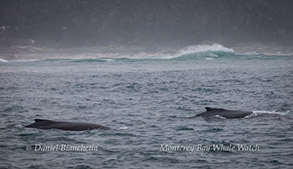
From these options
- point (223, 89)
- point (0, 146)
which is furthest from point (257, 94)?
point (0, 146)

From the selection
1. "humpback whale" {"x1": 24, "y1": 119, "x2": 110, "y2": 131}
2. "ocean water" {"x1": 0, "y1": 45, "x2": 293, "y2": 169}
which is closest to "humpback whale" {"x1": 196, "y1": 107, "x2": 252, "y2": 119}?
A: "ocean water" {"x1": 0, "y1": 45, "x2": 293, "y2": 169}

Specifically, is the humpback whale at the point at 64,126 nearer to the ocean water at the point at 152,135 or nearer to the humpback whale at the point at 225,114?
the ocean water at the point at 152,135

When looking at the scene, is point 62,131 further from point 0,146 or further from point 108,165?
point 108,165

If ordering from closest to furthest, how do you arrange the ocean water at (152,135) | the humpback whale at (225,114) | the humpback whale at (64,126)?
the ocean water at (152,135) < the humpback whale at (64,126) < the humpback whale at (225,114)

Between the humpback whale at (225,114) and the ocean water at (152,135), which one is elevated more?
the humpback whale at (225,114)

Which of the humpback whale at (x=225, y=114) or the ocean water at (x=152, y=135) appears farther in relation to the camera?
the humpback whale at (x=225, y=114)

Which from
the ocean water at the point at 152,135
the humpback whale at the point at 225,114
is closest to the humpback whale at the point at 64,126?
the ocean water at the point at 152,135

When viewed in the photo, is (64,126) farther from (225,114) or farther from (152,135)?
(225,114)

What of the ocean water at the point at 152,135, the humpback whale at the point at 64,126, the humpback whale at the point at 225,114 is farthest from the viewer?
the humpback whale at the point at 225,114

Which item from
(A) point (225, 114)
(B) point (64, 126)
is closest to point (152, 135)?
(B) point (64, 126)

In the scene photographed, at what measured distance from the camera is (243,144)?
14133 millimetres

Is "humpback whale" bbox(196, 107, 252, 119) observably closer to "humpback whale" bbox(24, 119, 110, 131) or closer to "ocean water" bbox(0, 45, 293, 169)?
"ocean water" bbox(0, 45, 293, 169)

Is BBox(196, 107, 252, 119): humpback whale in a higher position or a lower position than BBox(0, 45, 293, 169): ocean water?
higher

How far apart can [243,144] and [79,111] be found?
10.2m
